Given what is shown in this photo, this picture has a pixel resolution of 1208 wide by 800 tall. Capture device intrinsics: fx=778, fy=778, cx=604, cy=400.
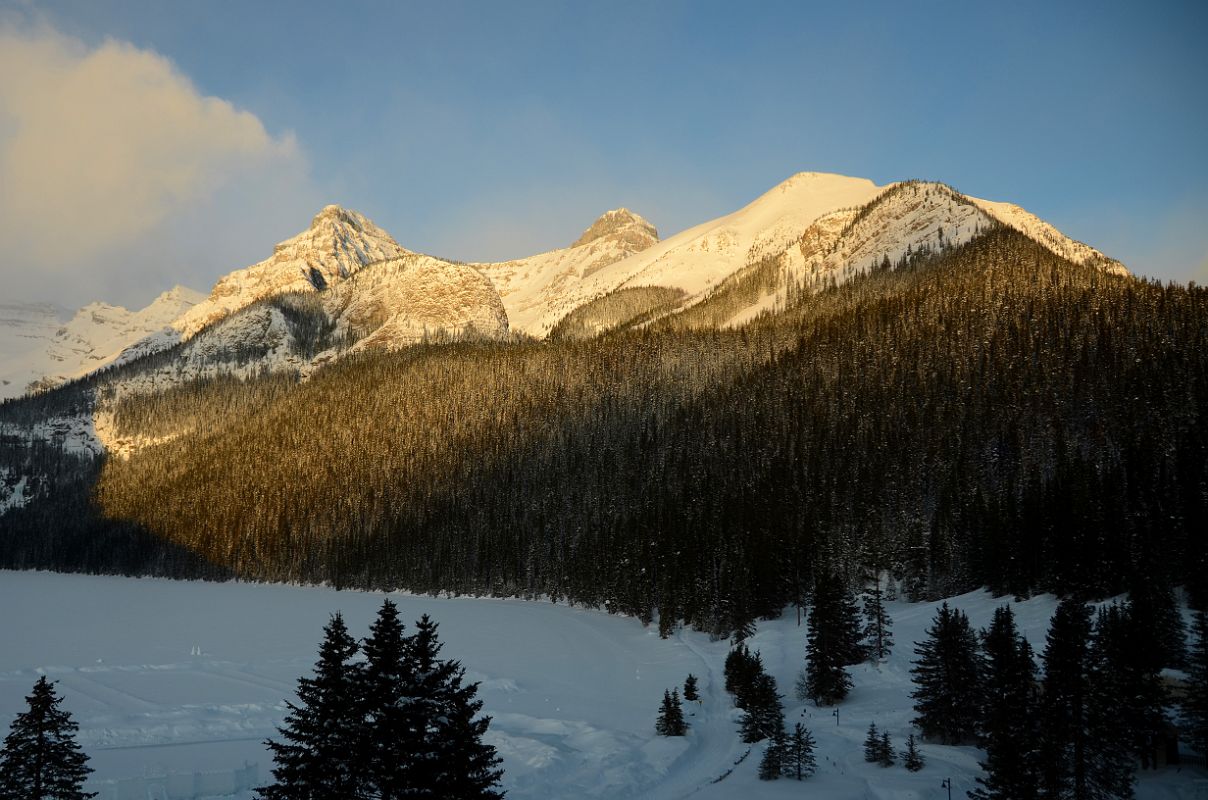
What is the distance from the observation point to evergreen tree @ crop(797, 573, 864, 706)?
1784 inches

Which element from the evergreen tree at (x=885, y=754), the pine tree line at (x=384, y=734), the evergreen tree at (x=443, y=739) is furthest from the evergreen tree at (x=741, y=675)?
the pine tree line at (x=384, y=734)

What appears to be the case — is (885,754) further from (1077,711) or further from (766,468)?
(766,468)

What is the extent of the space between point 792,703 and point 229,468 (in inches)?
6850

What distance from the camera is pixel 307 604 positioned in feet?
354

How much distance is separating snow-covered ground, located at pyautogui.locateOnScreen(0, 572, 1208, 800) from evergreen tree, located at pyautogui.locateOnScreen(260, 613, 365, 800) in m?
12.6

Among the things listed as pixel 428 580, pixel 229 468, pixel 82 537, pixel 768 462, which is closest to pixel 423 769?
pixel 768 462

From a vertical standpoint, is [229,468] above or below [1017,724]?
above

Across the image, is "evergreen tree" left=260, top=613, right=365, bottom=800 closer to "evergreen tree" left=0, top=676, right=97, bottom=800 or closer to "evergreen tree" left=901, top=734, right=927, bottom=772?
"evergreen tree" left=0, top=676, right=97, bottom=800

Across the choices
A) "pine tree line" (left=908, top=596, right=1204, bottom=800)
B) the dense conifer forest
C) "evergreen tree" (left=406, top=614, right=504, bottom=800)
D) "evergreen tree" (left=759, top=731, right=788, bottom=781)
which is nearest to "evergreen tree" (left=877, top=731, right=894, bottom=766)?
"pine tree line" (left=908, top=596, right=1204, bottom=800)

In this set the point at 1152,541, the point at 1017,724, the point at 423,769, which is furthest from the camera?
the point at 1152,541

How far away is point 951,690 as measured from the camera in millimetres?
36000

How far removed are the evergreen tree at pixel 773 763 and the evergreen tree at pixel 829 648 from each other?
13.2m

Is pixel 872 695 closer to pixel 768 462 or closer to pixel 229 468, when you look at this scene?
pixel 768 462

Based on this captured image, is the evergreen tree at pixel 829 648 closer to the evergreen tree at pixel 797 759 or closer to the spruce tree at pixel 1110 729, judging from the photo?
the evergreen tree at pixel 797 759
